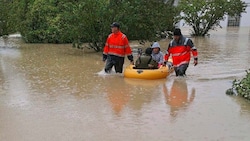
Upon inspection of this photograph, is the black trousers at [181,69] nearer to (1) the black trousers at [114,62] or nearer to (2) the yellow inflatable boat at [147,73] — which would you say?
(2) the yellow inflatable boat at [147,73]

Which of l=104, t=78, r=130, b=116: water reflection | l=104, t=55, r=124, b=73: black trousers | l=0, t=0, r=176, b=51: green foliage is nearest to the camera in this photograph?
l=104, t=78, r=130, b=116: water reflection

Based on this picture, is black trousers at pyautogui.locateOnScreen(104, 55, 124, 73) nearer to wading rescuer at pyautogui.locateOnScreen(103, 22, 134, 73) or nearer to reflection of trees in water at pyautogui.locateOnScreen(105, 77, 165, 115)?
wading rescuer at pyautogui.locateOnScreen(103, 22, 134, 73)

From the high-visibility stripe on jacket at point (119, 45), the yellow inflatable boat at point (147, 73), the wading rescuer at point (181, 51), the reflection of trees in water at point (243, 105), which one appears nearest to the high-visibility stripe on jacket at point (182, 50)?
Answer: the wading rescuer at point (181, 51)

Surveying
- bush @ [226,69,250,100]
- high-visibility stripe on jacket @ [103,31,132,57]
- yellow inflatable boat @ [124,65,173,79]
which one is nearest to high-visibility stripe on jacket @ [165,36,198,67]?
yellow inflatable boat @ [124,65,173,79]

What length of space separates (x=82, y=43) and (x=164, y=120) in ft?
37.1

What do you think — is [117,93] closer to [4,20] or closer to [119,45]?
[119,45]

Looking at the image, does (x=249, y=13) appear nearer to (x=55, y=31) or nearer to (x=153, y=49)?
(x=55, y=31)

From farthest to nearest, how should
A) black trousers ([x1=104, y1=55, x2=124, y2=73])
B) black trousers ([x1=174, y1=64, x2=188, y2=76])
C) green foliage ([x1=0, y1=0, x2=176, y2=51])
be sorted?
green foliage ([x1=0, y1=0, x2=176, y2=51]), black trousers ([x1=104, y1=55, x2=124, y2=73]), black trousers ([x1=174, y1=64, x2=188, y2=76])

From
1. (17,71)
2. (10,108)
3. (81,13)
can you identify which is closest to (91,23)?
(81,13)

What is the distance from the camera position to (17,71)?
11.7 metres

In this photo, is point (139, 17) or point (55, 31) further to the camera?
point (55, 31)

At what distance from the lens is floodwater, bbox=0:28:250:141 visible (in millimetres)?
5730

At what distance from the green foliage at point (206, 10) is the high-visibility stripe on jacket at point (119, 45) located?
1805 cm

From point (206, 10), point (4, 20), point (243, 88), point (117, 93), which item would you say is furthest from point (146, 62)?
point (206, 10)
